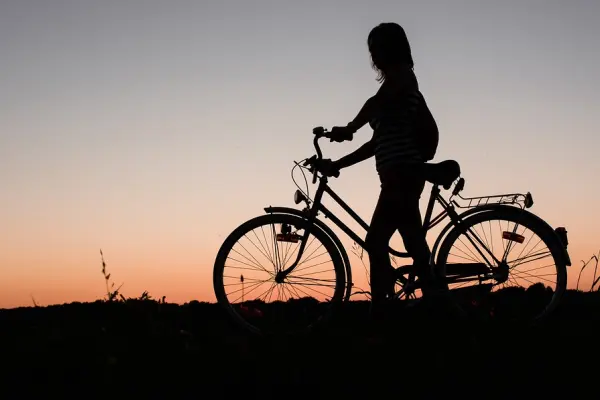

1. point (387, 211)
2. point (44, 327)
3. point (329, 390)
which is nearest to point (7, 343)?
point (44, 327)

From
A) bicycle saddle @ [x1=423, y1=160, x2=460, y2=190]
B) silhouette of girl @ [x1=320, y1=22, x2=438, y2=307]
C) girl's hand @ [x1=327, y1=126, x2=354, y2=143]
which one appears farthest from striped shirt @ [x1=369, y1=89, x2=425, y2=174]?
girl's hand @ [x1=327, y1=126, x2=354, y2=143]

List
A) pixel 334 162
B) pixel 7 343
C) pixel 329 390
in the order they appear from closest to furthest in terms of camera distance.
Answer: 1. pixel 329 390
2. pixel 7 343
3. pixel 334 162

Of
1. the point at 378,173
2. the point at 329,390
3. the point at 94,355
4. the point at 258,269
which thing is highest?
the point at 378,173

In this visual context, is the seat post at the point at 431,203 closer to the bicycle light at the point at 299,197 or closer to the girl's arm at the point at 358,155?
the girl's arm at the point at 358,155

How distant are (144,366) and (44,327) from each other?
1962 millimetres

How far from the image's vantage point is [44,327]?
20.7ft

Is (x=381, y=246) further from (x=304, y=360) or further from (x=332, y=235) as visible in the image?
(x=304, y=360)

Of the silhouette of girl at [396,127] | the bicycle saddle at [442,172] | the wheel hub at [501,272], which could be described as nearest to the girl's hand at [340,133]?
the silhouette of girl at [396,127]

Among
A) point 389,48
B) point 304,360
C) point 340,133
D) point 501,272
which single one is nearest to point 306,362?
point 304,360

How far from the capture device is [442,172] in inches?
228

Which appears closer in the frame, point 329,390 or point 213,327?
point 329,390

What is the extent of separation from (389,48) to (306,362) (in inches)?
101

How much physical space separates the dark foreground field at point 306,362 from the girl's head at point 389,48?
2.14 meters

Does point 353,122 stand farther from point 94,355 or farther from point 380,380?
point 94,355
